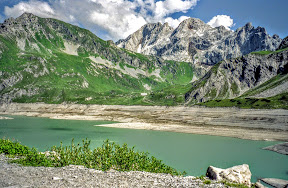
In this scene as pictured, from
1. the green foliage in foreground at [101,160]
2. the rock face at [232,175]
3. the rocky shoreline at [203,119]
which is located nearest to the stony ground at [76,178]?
the green foliage in foreground at [101,160]

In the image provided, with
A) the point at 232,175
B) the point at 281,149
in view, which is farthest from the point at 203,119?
the point at 232,175

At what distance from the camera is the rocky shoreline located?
9269 cm

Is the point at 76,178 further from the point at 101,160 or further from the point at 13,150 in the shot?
the point at 13,150

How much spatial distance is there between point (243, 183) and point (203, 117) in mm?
106258

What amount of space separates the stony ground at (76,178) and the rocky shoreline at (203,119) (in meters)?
78.8

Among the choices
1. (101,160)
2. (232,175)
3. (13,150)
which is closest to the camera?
(232,175)

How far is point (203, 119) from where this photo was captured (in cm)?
12438

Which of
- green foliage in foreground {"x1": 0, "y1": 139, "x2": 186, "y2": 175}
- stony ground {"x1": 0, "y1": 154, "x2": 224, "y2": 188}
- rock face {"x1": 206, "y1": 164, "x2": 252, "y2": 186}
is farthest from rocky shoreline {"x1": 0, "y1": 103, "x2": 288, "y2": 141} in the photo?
stony ground {"x1": 0, "y1": 154, "x2": 224, "y2": 188}

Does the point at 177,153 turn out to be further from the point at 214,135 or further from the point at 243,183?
the point at 214,135

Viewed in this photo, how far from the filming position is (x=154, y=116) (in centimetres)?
15250

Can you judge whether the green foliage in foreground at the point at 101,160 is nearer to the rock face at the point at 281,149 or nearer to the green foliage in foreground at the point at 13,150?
the green foliage in foreground at the point at 13,150

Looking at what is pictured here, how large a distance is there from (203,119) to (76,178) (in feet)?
371

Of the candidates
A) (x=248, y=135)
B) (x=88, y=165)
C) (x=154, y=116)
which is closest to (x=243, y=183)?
(x=88, y=165)

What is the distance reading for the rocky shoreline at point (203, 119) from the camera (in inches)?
3649
